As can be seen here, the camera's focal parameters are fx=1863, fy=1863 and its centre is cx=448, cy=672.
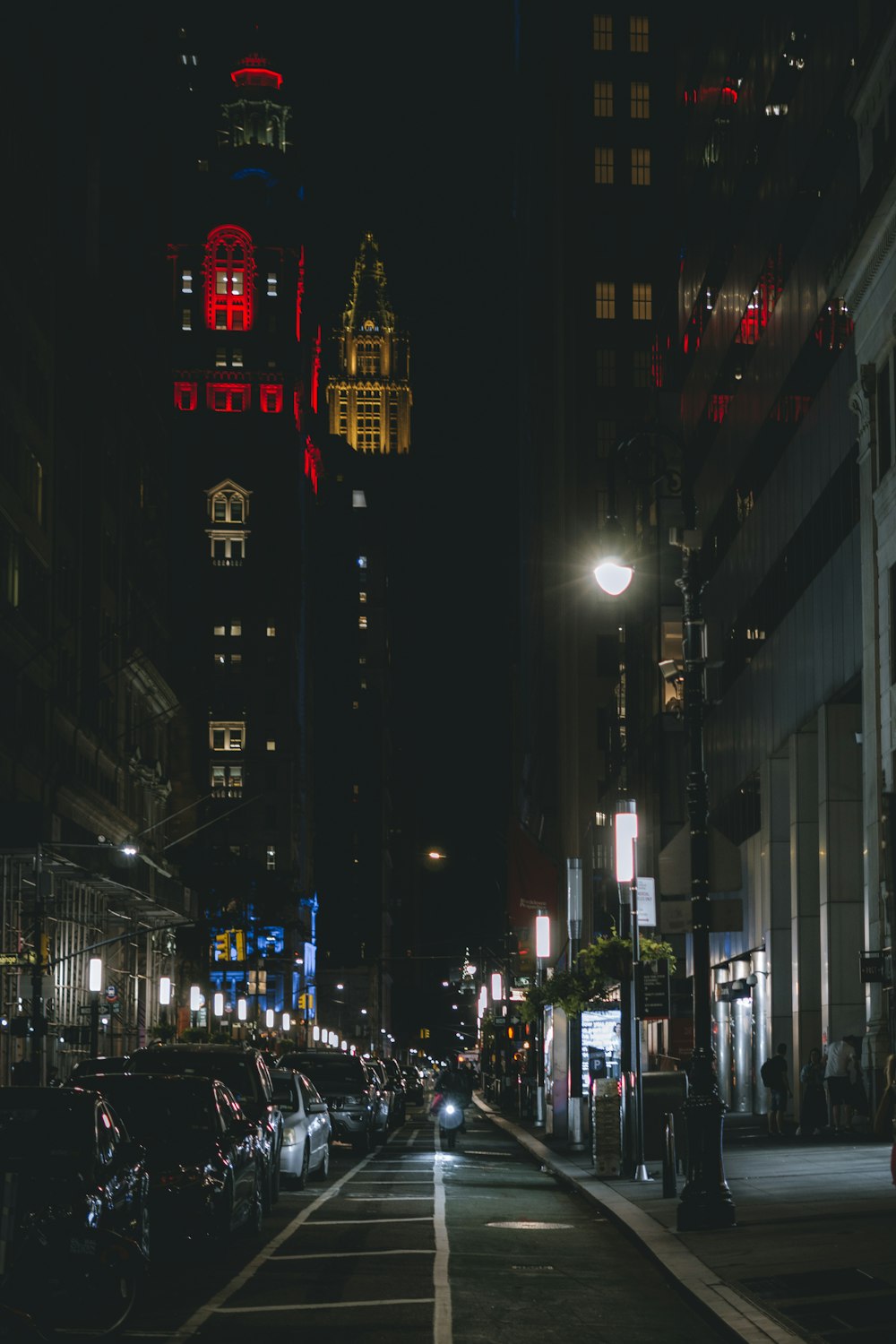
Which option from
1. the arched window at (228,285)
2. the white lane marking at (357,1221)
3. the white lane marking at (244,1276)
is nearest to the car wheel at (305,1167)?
the white lane marking at (244,1276)

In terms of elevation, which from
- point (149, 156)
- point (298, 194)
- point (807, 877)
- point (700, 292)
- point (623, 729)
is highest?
point (298, 194)

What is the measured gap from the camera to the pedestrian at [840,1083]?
35750mm

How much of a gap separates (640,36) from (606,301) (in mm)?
16861

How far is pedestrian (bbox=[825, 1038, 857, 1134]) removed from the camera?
117 ft

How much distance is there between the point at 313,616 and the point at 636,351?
9592cm

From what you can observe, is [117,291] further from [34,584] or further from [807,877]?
[807,877]

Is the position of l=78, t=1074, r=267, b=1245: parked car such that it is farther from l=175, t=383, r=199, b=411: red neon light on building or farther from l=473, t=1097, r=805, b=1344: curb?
l=175, t=383, r=199, b=411: red neon light on building

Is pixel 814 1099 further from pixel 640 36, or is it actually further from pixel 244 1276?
pixel 640 36

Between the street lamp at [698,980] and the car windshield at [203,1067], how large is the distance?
5622 millimetres

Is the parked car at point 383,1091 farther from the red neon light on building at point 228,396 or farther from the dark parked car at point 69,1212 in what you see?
the red neon light on building at point 228,396

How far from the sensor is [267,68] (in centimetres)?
19950

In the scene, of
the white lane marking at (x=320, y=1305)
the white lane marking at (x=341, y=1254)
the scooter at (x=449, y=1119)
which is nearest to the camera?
the white lane marking at (x=320, y=1305)

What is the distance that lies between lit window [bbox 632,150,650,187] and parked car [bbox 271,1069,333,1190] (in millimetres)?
88322

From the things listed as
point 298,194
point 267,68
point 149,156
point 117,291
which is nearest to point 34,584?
point 117,291
